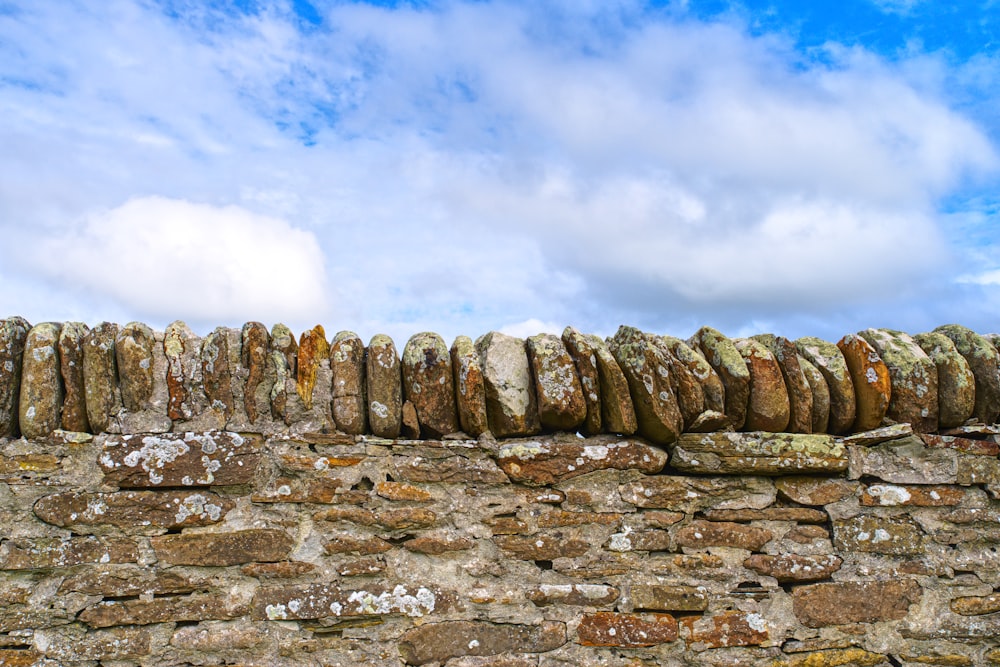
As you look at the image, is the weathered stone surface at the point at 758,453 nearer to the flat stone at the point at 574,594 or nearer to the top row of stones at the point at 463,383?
the top row of stones at the point at 463,383

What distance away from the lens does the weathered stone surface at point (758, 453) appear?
347 centimetres

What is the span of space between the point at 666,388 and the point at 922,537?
146 cm

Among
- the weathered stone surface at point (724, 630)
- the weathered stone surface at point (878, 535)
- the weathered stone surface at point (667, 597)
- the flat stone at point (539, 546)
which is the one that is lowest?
the weathered stone surface at point (724, 630)

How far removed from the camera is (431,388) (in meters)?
3.34

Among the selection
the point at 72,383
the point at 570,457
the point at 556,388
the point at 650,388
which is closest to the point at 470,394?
the point at 556,388

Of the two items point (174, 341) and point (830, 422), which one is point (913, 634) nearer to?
point (830, 422)

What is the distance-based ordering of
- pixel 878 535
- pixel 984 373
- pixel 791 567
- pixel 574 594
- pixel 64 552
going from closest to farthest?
pixel 64 552
pixel 574 594
pixel 791 567
pixel 878 535
pixel 984 373

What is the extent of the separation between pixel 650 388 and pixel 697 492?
0.53 metres

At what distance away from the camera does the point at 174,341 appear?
10.7ft

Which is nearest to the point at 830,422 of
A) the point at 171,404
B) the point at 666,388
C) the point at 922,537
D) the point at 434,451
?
the point at 922,537

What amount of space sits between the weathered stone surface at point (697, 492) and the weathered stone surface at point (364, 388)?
1.07 metres

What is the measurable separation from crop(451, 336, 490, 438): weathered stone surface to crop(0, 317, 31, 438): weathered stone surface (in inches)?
70.4

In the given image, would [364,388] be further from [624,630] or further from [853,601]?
[853,601]

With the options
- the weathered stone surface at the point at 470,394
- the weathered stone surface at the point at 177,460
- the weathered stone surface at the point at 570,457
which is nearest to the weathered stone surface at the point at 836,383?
the weathered stone surface at the point at 570,457
